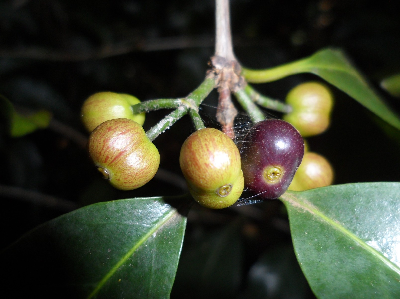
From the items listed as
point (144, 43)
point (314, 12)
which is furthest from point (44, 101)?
point (314, 12)

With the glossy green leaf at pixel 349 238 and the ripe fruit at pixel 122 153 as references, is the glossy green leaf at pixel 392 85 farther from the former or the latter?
the ripe fruit at pixel 122 153

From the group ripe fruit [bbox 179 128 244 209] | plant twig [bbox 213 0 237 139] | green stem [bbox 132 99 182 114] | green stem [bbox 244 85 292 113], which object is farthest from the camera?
green stem [bbox 244 85 292 113]

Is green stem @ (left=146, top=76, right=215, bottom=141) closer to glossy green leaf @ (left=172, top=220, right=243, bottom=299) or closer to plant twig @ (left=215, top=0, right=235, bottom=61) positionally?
plant twig @ (left=215, top=0, right=235, bottom=61)

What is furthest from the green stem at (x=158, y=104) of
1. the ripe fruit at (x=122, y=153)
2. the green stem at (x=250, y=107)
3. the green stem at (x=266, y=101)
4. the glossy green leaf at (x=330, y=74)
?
the glossy green leaf at (x=330, y=74)

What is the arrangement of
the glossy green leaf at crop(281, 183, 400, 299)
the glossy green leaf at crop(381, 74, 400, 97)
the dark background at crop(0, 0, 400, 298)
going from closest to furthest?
the glossy green leaf at crop(281, 183, 400, 299) → the glossy green leaf at crop(381, 74, 400, 97) → the dark background at crop(0, 0, 400, 298)

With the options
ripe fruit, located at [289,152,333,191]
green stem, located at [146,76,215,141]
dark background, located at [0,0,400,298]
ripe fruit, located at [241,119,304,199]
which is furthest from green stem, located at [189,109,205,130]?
dark background, located at [0,0,400,298]
